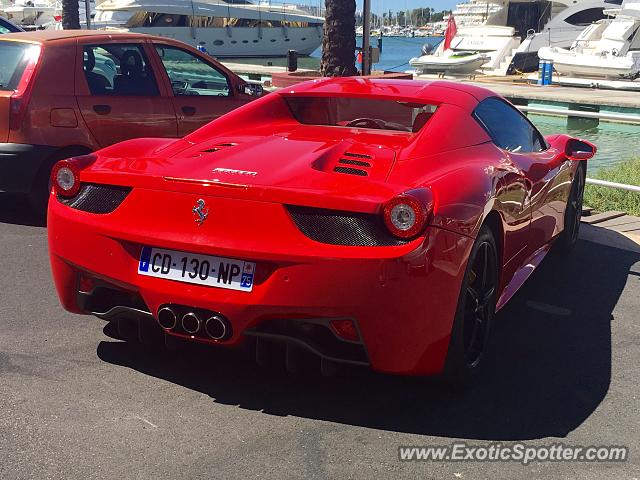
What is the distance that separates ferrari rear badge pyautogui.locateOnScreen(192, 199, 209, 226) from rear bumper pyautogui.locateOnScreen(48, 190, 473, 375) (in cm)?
9

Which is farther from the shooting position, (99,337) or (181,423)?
(99,337)

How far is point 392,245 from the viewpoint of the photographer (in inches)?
124

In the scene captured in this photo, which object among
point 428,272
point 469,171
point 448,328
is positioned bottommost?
point 448,328

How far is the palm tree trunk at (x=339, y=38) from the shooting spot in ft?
50.2

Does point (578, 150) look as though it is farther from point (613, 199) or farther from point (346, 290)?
point (613, 199)

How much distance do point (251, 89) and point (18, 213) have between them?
247cm

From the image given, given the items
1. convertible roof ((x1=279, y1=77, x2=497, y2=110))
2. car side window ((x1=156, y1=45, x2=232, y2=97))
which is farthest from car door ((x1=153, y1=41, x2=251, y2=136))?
convertible roof ((x1=279, y1=77, x2=497, y2=110))

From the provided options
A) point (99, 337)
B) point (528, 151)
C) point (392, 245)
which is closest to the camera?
point (392, 245)

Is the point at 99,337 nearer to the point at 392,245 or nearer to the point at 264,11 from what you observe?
the point at 392,245

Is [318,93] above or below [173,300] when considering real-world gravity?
above

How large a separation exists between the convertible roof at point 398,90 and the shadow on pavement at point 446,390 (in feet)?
4.21

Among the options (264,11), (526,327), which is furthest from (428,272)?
(264,11)

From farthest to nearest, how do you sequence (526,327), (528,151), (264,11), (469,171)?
(264,11) → (528,151) → (526,327) → (469,171)

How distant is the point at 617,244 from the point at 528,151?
7.19ft
